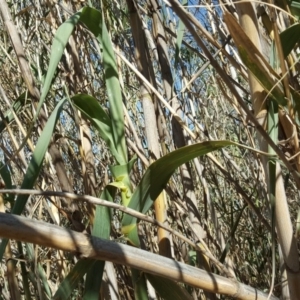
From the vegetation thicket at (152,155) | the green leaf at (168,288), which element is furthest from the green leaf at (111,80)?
the green leaf at (168,288)

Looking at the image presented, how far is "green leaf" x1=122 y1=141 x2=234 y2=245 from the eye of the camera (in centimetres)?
49

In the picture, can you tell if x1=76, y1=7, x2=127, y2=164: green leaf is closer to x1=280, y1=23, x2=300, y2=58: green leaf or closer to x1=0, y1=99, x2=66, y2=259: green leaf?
x1=0, y1=99, x2=66, y2=259: green leaf

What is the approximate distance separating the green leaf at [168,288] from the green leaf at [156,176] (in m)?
0.04

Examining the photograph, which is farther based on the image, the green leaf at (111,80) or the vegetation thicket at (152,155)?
the green leaf at (111,80)

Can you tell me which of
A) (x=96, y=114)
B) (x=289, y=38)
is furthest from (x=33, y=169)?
(x=289, y=38)

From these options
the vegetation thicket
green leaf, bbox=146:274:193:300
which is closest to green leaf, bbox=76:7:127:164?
the vegetation thicket

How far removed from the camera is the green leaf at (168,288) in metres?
0.54

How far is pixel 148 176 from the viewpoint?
519 mm

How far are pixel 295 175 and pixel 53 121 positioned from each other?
0.24 meters

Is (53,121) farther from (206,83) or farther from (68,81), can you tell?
(206,83)

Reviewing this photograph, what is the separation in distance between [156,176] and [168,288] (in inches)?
4.4

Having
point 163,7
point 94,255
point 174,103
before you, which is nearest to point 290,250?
point 94,255

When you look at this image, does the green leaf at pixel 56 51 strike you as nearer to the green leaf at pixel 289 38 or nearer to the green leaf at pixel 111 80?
the green leaf at pixel 111 80

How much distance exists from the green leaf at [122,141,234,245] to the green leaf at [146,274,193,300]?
4 cm
